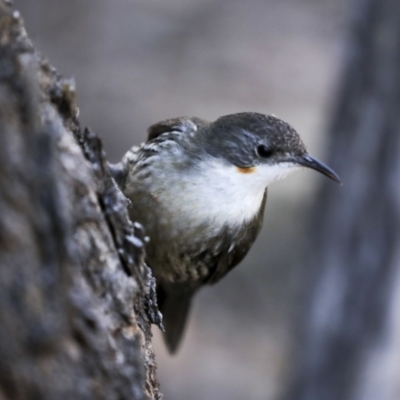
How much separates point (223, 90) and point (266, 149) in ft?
25.1

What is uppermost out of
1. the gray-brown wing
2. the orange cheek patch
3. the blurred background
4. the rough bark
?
the blurred background

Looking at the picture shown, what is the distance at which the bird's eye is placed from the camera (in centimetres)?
372

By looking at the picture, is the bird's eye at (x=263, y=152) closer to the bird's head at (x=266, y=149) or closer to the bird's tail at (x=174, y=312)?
the bird's head at (x=266, y=149)

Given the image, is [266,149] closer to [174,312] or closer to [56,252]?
[174,312]

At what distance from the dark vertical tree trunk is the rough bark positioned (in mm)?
3796

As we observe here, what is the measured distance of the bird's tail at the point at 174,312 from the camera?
177 inches

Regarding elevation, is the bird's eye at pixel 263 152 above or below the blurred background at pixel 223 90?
below

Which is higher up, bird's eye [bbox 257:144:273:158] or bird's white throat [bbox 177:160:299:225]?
bird's eye [bbox 257:144:273:158]

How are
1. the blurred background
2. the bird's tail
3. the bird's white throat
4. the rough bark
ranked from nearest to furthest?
1. the rough bark
2. the bird's white throat
3. the bird's tail
4. the blurred background

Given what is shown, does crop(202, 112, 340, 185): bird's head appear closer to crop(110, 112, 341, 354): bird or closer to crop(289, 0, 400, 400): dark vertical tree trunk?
crop(110, 112, 341, 354): bird

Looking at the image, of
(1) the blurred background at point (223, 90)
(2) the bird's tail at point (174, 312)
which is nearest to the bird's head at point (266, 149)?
(2) the bird's tail at point (174, 312)

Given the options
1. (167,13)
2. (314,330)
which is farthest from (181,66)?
(314,330)

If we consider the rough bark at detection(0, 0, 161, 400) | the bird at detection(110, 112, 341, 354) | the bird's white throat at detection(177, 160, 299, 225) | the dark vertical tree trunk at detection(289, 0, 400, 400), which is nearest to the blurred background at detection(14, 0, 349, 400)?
the dark vertical tree trunk at detection(289, 0, 400, 400)

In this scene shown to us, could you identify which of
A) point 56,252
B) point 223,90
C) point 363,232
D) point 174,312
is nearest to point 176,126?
point 174,312
